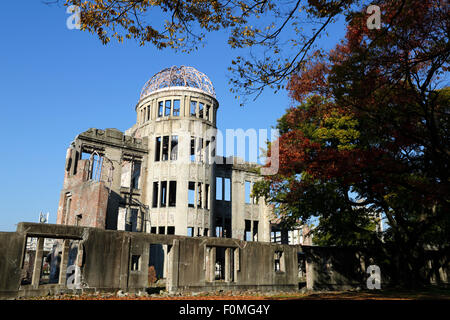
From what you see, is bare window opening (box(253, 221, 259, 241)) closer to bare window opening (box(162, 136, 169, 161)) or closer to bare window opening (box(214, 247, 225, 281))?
bare window opening (box(214, 247, 225, 281))

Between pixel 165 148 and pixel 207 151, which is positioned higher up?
pixel 165 148

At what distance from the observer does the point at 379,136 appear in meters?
15.3

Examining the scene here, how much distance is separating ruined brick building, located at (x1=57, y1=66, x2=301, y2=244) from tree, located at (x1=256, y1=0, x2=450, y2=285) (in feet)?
26.1

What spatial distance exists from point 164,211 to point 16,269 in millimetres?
15816

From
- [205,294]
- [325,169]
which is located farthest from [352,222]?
[205,294]

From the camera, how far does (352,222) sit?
20.3m

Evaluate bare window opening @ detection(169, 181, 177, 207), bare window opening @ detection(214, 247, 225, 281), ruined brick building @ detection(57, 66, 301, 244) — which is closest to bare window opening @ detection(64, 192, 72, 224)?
ruined brick building @ detection(57, 66, 301, 244)

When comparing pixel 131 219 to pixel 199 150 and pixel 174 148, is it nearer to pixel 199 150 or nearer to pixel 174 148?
pixel 174 148

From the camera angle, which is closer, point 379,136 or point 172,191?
point 379,136

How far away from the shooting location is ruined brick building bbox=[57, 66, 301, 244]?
2849cm

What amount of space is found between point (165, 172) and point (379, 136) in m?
18.7

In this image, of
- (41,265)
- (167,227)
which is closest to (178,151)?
(167,227)
